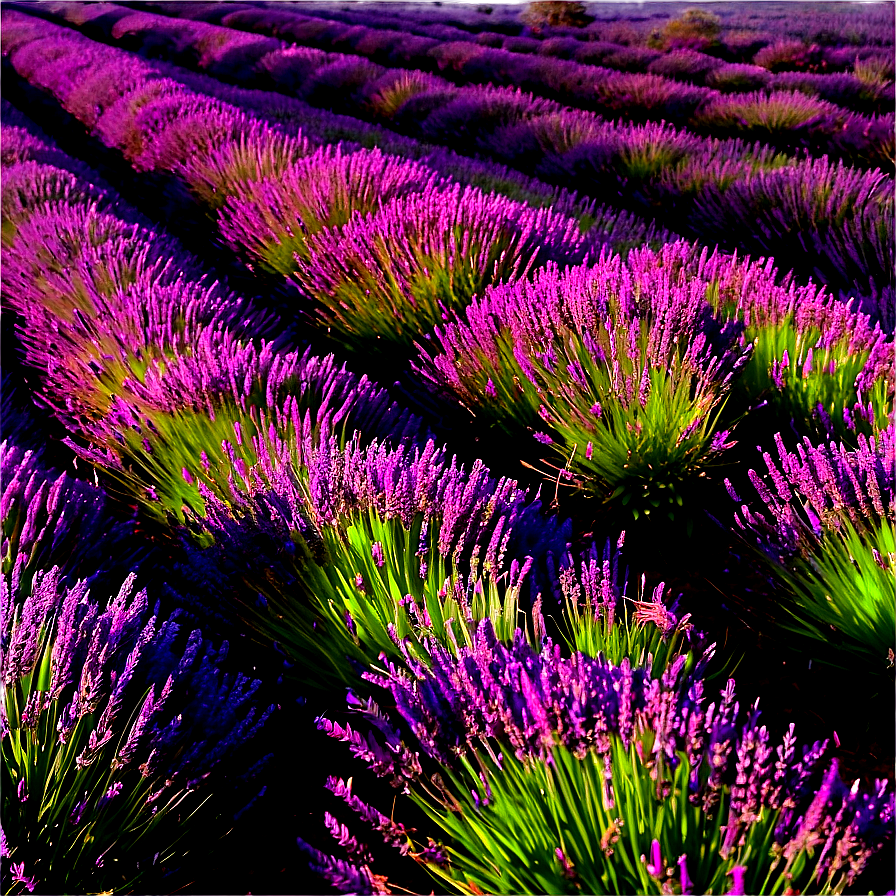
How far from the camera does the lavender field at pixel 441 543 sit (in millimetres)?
1027

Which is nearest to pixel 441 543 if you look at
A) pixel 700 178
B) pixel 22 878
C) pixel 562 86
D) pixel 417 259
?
pixel 22 878

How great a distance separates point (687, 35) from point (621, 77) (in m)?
7.60

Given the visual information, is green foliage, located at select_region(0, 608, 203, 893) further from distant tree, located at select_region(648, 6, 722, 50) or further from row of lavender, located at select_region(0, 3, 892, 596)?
distant tree, located at select_region(648, 6, 722, 50)

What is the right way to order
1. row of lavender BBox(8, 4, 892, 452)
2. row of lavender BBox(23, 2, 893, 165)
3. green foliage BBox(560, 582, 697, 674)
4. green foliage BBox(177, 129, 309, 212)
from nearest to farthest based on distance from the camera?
green foliage BBox(560, 582, 697, 674)
row of lavender BBox(8, 4, 892, 452)
green foliage BBox(177, 129, 309, 212)
row of lavender BBox(23, 2, 893, 165)

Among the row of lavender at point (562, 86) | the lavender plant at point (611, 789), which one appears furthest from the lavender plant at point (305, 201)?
the row of lavender at point (562, 86)

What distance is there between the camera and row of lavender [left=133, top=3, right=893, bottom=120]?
7961 millimetres

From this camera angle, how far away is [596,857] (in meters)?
0.97

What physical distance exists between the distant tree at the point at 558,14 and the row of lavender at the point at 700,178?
42.0 ft

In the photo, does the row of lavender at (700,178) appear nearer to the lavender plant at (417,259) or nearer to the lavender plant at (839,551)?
the lavender plant at (417,259)

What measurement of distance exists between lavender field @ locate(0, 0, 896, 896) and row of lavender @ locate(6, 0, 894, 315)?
1.7 inches

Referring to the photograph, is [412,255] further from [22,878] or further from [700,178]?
[700,178]

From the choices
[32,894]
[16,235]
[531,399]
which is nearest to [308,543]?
[32,894]

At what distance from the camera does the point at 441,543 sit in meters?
1.48

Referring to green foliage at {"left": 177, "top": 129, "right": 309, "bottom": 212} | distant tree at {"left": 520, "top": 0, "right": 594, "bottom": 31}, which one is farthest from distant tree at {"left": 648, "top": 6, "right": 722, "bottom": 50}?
green foliage at {"left": 177, "top": 129, "right": 309, "bottom": 212}
